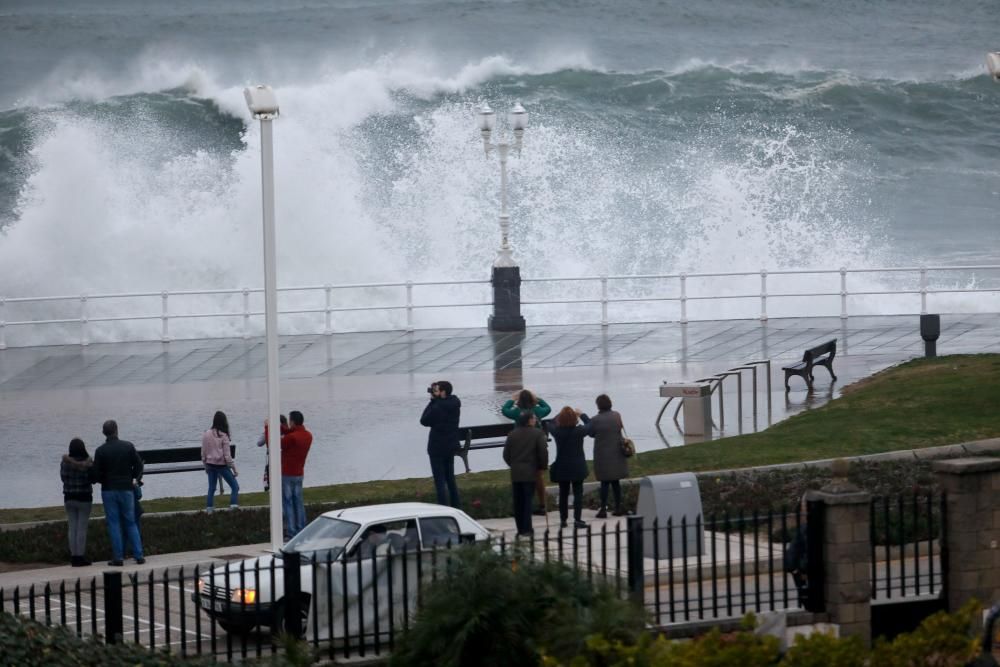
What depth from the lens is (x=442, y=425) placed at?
1525 cm

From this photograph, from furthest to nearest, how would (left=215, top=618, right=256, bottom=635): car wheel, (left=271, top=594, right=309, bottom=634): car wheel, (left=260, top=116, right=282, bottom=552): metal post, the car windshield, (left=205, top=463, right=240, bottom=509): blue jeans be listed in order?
(left=205, top=463, right=240, bottom=509): blue jeans < (left=260, top=116, right=282, bottom=552): metal post < the car windshield < (left=271, top=594, right=309, bottom=634): car wheel < (left=215, top=618, right=256, bottom=635): car wheel

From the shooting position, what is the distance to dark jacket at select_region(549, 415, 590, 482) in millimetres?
14297

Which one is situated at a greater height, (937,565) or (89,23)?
(89,23)

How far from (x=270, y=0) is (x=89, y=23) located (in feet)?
31.3

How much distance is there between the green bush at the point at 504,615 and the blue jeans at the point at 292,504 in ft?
20.2

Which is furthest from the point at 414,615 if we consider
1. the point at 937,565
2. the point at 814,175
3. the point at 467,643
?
the point at 814,175

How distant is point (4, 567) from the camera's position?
13883mm

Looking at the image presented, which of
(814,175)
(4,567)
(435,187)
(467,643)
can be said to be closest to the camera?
(467,643)

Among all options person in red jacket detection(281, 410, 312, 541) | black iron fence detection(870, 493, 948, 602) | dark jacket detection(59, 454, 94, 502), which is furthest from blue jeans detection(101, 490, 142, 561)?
black iron fence detection(870, 493, 948, 602)

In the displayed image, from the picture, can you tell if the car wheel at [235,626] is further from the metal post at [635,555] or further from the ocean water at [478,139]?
the ocean water at [478,139]

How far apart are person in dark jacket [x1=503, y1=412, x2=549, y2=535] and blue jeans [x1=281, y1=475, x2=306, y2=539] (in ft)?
7.05

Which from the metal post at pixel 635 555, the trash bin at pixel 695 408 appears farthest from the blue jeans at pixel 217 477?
the metal post at pixel 635 555

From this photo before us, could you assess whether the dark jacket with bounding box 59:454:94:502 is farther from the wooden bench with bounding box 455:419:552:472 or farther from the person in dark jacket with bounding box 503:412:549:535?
the wooden bench with bounding box 455:419:552:472

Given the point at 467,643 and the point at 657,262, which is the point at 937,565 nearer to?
the point at 467,643
